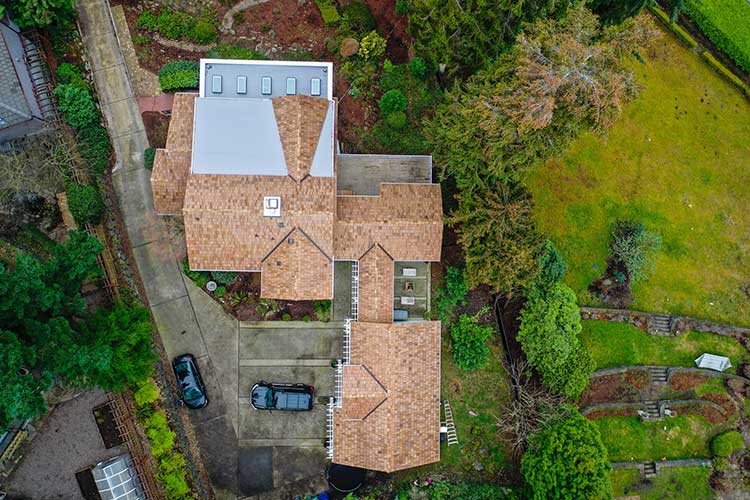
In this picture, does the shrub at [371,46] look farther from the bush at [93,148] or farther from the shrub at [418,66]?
the bush at [93,148]

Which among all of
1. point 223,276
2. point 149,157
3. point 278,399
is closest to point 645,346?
point 278,399

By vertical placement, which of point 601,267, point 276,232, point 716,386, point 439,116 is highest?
point 439,116

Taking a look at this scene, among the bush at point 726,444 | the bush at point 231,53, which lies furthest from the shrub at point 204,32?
the bush at point 726,444

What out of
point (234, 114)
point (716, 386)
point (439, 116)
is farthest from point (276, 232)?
point (716, 386)

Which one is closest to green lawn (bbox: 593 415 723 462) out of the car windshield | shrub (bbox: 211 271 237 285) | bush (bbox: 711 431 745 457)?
bush (bbox: 711 431 745 457)

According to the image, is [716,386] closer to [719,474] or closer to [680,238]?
[719,474]

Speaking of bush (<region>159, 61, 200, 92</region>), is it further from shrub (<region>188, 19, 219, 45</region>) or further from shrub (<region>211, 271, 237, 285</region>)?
shrub (<region>211, 271, 237, 285</region>)
